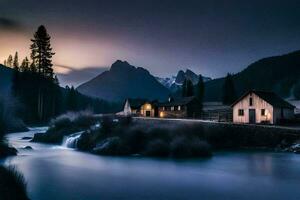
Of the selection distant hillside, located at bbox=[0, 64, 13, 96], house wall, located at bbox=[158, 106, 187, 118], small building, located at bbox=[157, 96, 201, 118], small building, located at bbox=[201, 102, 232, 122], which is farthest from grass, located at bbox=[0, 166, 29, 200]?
distant hillside, located at bbox=[0, 64, 13, 96]

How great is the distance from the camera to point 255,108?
61781 millimetres

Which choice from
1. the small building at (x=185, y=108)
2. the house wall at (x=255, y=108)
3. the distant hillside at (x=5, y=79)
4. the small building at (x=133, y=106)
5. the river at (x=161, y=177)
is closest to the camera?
the river at (x=161, y=177)

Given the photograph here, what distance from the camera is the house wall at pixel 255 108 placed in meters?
59.5

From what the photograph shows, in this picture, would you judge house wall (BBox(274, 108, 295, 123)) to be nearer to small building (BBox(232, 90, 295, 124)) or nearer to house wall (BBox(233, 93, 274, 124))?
small building (BBox(232, 90, 295, 124))

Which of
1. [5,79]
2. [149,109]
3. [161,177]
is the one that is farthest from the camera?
[5,79]

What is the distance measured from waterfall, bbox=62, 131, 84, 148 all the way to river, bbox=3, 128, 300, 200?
371 inches

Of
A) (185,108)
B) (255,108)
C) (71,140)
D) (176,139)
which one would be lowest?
(71,140)

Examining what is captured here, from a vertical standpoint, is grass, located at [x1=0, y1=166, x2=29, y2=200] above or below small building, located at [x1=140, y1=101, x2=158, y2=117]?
below

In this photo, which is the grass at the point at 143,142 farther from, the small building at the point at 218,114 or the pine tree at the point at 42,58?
the pine tree at the point at 42,58

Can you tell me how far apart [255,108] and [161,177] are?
3504cm

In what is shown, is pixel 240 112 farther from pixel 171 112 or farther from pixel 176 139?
pixel 171 112

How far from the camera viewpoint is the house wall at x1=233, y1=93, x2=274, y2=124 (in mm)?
59469

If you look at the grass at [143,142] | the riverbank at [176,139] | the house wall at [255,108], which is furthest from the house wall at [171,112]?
the grass at [143,142]

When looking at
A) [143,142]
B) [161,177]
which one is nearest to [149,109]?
[143,142]
